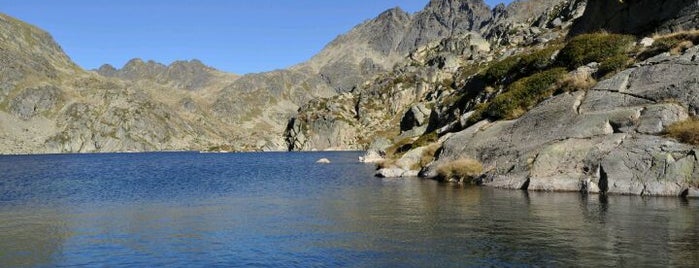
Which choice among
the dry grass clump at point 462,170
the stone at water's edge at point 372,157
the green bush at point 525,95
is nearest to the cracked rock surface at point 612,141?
the dry grass clump at point 462,170

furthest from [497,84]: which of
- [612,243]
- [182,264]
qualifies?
[182,264]

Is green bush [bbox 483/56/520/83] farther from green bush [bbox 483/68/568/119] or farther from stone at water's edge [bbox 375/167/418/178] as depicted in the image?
stone at water's edge [bbox 375/167/418/178]

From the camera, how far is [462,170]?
53.7 m

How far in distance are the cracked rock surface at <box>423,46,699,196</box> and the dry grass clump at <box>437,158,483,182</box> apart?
92 cm

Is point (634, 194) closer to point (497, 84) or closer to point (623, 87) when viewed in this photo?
point (623, 87)

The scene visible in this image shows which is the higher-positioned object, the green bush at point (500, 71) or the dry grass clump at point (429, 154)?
the green bush at point (500, 71)

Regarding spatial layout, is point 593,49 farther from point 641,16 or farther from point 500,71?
point 500,71

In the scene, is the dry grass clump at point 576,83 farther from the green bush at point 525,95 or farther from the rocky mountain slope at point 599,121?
the green bush at point 525,95

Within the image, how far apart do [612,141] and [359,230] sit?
24.6 m

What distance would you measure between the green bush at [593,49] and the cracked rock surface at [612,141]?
21.8ft

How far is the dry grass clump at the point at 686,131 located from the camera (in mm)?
38938

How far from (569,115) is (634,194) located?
11.2m

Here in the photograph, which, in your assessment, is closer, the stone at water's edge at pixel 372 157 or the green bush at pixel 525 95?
the green bush at pixel 525 95

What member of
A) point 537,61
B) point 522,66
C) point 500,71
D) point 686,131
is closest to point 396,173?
point 522,66
